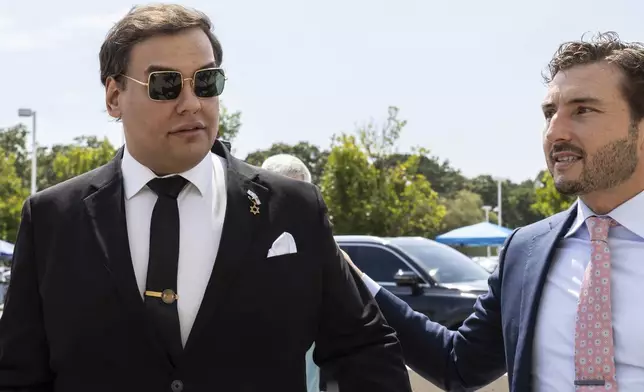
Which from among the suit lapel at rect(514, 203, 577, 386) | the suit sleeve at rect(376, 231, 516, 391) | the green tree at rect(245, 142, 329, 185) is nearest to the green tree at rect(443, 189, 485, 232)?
the green tree at rect(245, 142, 329, 185)

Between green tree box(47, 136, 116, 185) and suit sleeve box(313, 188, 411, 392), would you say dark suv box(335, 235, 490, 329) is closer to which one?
suit sleeve box(313, 188, 411, 392)

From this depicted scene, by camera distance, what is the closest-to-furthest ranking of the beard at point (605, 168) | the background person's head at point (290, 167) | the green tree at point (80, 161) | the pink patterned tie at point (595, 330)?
the pink patterned tie at point (595, 330) → the beard at point (605, 168) → the background person's head at point (290, 167) → the green tree at point (80, 161)

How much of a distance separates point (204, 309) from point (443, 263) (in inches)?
319

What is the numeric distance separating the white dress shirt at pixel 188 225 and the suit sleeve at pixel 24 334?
0.87 ft

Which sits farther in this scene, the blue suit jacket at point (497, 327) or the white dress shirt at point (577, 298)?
the blue suit jacket at point (497, 327)

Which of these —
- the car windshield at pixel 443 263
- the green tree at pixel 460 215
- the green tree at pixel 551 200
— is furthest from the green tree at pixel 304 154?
the car windshield at pixel 443 263

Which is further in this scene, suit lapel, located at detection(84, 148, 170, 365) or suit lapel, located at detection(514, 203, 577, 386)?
suit lapel, located at detection(514, 203, 577, 386)

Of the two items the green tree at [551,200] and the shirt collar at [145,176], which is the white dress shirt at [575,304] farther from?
the green tree at [551,200]

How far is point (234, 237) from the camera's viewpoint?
7.07ft

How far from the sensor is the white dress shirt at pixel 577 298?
248 cm

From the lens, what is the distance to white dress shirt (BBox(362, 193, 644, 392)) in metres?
2.48

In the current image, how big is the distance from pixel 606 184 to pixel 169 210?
4.30ft

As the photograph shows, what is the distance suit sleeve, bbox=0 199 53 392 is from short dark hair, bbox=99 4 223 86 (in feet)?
1.58

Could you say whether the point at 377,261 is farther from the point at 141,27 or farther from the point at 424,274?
the point at 141,27
